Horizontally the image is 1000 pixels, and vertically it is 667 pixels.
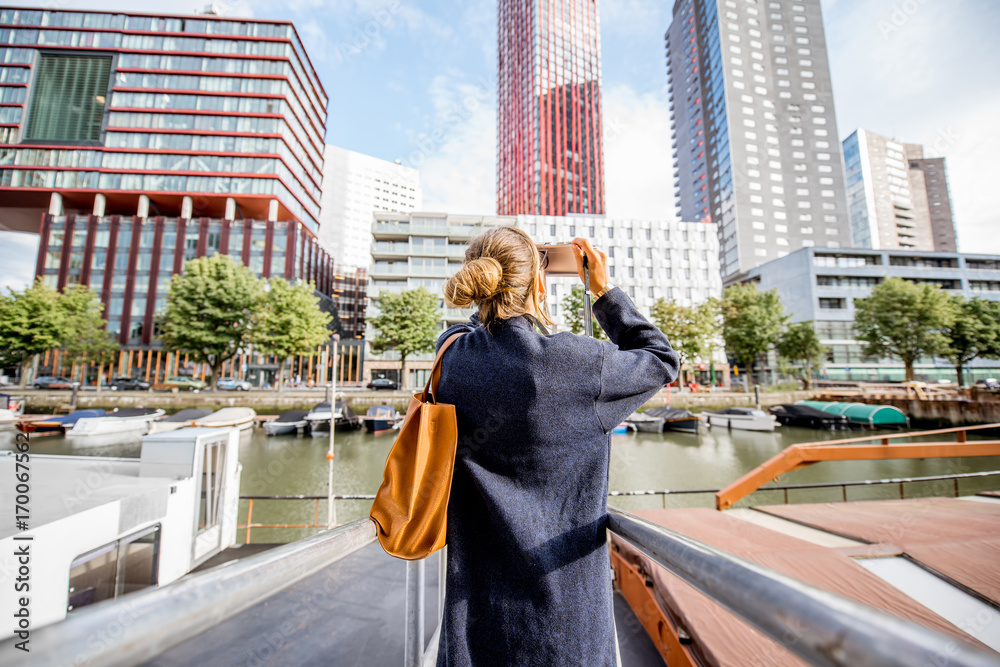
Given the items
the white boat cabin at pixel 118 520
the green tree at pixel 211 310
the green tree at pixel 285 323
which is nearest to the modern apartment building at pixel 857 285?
the green tree at pixel 285 323

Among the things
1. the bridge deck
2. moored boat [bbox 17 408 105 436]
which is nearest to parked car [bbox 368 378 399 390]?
moored boat [bbox 17 408 105 436]

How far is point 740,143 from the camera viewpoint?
211 feet

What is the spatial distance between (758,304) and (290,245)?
46.0 m

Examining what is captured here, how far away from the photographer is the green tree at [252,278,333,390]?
94.9 ft

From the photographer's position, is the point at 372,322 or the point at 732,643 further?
the point at 372,322

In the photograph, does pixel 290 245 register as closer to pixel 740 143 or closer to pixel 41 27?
pixel 41 27

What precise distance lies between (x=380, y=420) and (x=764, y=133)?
7554 cm

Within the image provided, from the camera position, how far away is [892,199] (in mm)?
80750

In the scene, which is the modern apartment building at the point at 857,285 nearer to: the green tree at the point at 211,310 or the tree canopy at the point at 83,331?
the green tree at the point at 211,310

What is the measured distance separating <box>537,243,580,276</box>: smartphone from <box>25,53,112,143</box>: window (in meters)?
66.1

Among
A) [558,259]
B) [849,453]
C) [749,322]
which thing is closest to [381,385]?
[749,322]

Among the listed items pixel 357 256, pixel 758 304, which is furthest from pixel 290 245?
pixel 758 304

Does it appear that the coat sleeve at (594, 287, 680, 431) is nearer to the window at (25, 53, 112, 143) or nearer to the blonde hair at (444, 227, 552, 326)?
the blonde hair at (444, 227, 552, 326)

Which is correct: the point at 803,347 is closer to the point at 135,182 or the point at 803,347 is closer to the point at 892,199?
the point at 135,182
